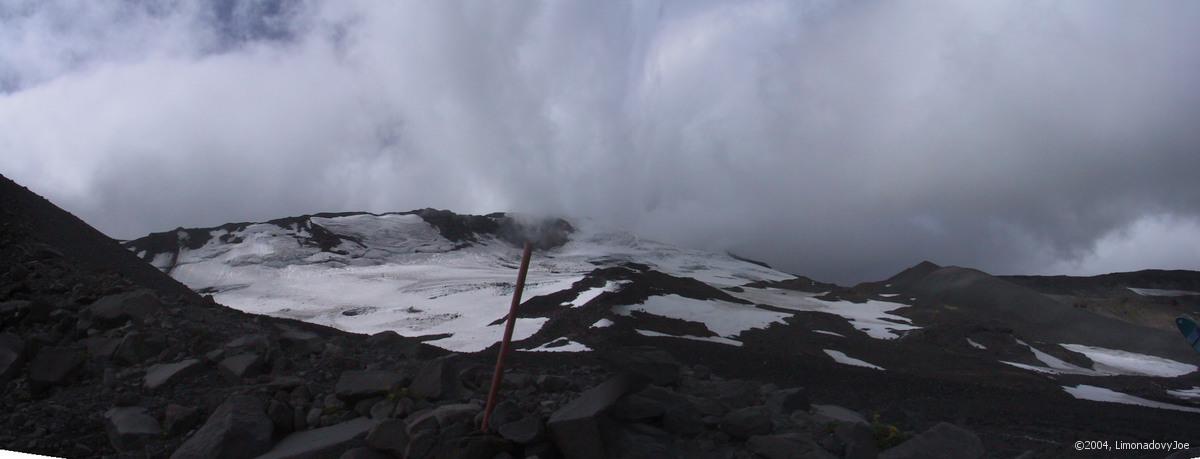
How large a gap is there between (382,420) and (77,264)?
913cm

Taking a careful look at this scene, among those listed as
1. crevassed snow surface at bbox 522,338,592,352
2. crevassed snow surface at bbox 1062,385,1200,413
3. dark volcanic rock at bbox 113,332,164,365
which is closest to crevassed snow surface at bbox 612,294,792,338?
crevassed snow surface at bbox 522,338,592,352

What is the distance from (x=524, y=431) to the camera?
618 cm

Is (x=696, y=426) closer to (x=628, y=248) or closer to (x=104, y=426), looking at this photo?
(x=104, y=426)

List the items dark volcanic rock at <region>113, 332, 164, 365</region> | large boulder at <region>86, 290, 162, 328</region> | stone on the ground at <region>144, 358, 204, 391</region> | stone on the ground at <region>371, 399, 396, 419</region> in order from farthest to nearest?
large boulder at <region>86, 290, 162, 328</region> → dark volcanic rock at <region>113, 332, 164, 365</region> → stone on the ground at <region>144, 358, 204, 391</region> → stone on the ground at <region>371, 399, 396, 419</region>

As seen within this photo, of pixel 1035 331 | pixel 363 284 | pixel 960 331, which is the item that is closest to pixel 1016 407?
pixel 960 331

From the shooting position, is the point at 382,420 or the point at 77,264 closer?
the point at 382,420

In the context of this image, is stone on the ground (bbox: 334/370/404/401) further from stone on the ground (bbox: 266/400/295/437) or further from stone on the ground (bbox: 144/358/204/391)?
stone on the ground (bbox: 144/358/204/391)

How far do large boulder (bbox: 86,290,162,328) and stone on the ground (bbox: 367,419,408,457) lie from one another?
4.83 meters

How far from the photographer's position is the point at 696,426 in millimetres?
6676

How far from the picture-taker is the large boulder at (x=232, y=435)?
618cm

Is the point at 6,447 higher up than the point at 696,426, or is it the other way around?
the point at 696,426

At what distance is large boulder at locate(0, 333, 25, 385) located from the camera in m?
7.32

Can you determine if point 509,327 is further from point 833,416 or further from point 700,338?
point 700,338

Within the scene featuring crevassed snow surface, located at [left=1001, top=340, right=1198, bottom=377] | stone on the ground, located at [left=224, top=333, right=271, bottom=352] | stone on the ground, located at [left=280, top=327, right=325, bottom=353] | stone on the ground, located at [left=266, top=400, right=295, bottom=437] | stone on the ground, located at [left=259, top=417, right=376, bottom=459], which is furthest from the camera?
crevassed snow surface, located at [left=1001, top=340, right=1198, bottom=377]
